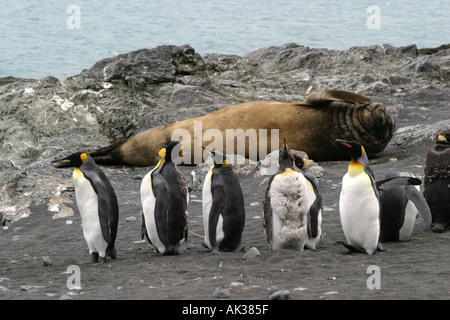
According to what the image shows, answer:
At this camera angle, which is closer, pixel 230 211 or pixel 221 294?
pixel 221 294

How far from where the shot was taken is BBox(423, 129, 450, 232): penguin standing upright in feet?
16.7

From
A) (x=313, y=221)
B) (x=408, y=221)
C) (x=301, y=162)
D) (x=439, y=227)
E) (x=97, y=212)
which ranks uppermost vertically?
(x=301, y=162)

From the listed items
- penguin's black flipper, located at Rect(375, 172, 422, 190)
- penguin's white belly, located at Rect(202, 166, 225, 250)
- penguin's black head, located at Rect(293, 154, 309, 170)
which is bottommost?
penguin's white belly, located at Rect(202, 166, 225, 250)

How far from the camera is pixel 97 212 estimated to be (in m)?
4.65

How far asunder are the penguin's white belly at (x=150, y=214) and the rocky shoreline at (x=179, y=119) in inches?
4.7

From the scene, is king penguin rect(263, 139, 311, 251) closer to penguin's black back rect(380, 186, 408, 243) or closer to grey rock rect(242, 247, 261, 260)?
grey rock rect(242, 247, 261, 260)

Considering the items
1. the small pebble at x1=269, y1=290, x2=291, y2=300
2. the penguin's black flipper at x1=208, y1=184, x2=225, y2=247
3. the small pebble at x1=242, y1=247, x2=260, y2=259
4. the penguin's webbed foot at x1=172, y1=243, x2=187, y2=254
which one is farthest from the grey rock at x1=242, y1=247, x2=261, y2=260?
the small pebble at x1=269, y1=290, x2=291, y2=300

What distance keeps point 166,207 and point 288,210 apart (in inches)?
34.5

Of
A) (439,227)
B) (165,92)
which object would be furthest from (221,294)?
(165,92)

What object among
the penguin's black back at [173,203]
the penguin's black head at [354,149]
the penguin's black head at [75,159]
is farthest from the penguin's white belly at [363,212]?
the penguin's black head at [75,159]

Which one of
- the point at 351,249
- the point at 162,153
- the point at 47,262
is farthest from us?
the point at 162,153

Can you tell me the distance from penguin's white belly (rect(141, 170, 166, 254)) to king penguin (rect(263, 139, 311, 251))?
2.64 feet

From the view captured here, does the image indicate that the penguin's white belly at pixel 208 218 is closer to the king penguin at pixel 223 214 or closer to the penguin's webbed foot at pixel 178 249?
the king penguin at pixel 223 214

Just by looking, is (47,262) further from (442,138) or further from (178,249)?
(442,138)
